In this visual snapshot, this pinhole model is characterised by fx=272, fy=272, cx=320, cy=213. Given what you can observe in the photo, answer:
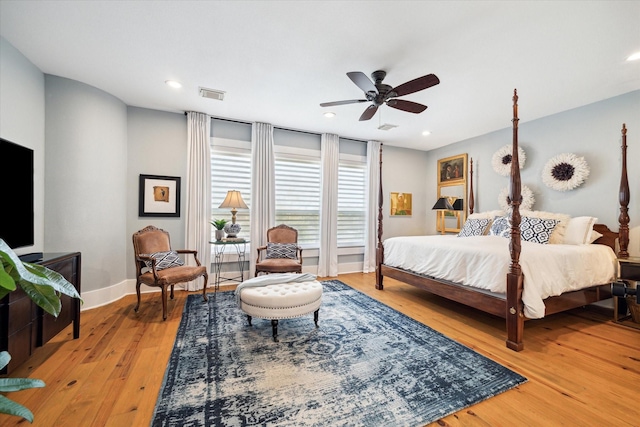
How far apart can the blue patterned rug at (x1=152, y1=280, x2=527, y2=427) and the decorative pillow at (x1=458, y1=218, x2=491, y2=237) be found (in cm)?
224

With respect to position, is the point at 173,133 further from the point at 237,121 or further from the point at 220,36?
the point at 220,36

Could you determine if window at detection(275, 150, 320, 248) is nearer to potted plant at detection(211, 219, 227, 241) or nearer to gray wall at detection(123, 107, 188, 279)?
potted plant at detection(211, 219, 227, 241)

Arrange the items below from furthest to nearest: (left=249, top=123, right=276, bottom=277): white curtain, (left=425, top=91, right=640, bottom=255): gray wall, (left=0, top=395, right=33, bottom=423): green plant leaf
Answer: (left=249, top=123, right=276, bottom=277): white curtain
(left=425, top=91, right=640, bottom=255): gray wall
(left=0, top=395, right=33, bottom=423): green plant leaf

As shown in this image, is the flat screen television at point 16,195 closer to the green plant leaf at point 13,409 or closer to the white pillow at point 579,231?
the green plant leaf at point 13,409

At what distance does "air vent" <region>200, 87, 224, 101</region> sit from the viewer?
3.53 meters

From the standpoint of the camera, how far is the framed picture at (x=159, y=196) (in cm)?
420

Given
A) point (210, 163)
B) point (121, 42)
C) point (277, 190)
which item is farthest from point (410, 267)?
point (121, 42)

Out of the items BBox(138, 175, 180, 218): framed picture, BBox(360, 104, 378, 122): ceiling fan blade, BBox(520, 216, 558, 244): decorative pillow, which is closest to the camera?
BBox(360, 104, 378, 122): ceiling fan blade

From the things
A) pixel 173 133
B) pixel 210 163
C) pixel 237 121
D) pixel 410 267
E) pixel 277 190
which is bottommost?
pixel 410 267

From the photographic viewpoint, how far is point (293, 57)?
2785 mm

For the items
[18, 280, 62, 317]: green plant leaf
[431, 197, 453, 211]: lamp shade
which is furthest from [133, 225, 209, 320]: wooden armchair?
[431, 197, 453, 211]: lamp shade

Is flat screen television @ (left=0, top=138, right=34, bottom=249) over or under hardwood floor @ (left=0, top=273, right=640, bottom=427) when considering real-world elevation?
over

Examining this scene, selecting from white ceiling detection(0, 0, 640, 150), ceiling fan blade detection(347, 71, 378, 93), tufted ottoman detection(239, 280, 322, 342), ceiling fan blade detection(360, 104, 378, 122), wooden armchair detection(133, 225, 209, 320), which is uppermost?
white ceiling detection(0, 0, 640, 150)

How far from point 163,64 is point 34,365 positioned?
3033mm
